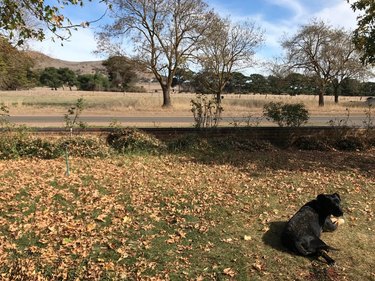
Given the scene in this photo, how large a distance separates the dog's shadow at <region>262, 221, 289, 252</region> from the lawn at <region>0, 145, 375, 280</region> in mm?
15

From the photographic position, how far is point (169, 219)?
5535 mm

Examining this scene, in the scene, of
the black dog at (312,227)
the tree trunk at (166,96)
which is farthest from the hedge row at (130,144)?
the tree trunk at (166,96)

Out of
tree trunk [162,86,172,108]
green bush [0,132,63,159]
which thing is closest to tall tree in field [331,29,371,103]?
tree trunk [162,86,172,108]

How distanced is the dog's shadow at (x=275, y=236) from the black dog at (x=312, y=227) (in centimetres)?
9

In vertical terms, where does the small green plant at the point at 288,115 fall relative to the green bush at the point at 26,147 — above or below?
above

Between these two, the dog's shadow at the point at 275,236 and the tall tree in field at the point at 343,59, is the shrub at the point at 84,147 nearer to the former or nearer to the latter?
the dog's shadow at the point at 275,236

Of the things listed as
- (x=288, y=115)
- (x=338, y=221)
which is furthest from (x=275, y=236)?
(x=288, y=115)

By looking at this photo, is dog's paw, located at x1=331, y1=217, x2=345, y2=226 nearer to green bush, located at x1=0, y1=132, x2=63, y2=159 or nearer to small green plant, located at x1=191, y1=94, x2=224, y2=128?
small green plant, located at x1=191, y1=94, x2=224, y2=128

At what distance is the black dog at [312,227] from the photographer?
4.70 metres

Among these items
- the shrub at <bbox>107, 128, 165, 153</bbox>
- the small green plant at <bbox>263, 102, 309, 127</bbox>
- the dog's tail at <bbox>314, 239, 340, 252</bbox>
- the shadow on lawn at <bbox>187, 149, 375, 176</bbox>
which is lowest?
the dog's tail at <bbox>314, 239, 340, 252</bbox>

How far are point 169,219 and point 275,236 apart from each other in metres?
1.47

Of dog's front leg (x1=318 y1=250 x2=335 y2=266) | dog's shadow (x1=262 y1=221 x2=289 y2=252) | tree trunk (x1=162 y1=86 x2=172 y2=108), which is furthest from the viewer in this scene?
tree trunk (x1=162 y1=86 x2=172 y2=108)

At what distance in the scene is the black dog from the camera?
15.4ft

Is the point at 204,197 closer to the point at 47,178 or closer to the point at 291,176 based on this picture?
the point at 291,176
